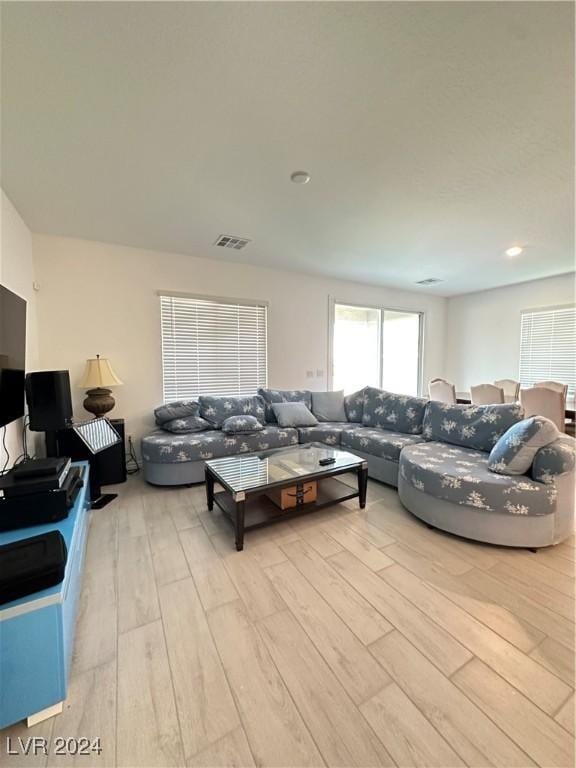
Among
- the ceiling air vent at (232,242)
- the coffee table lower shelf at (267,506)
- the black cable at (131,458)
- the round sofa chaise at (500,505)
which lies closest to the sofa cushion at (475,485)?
the round sofa chaise at (500,505)

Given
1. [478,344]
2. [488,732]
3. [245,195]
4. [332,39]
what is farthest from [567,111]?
[478,344]

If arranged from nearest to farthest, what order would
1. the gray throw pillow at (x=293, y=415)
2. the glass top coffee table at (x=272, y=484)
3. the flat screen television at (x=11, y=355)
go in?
the flat screen television at (x=11, y=355), the glass top coffee table at (x=272, y=484), the gray throw pillow at (x=293, y=415)

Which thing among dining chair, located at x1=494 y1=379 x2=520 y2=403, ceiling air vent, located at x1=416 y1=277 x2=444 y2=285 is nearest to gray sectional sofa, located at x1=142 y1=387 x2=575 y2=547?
dining chair, located at x1=494 y1=379 x2=520 y2=403

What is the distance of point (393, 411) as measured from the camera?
3822 mm

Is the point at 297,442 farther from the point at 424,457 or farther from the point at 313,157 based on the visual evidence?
the point at 313,157

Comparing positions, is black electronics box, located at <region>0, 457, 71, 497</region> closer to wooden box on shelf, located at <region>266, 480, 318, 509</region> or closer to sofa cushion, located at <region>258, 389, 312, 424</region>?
wooden box on shelf, located at <region>266, 480, 318, 509</region>

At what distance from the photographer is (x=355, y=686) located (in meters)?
1.22

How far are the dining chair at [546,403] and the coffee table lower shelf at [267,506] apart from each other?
258cm

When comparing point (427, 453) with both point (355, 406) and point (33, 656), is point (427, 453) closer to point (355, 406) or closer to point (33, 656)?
point (355, 406)

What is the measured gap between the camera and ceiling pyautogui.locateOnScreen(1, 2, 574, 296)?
1.18 metres

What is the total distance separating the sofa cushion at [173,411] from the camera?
3.50 meters

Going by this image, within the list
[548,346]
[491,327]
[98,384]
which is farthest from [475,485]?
[491,327]

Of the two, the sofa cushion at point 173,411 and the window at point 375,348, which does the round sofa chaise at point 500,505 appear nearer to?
the sofa cushion at point 173,411

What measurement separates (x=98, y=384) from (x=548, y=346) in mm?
6474
